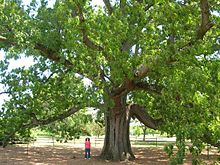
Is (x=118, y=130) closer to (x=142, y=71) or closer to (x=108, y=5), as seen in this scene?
(x=142, y=71)

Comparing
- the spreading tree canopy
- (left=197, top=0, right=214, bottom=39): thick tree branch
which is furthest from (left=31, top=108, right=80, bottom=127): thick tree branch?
(left=197, top=0, right=214, bottom=39): thick tree branch

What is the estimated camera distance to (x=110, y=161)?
62.2ft

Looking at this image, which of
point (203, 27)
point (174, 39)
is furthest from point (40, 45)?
point (203, 27)

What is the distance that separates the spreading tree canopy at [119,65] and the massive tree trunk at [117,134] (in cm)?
6

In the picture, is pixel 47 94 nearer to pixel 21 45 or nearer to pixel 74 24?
pixel 21 45

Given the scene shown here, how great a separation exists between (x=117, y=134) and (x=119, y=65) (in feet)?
22.3

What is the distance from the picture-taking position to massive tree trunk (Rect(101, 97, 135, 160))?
64.3ft

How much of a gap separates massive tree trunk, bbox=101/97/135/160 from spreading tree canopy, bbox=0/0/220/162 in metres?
0.06

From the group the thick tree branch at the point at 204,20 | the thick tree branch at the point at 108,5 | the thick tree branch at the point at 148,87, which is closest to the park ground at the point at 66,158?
the thick tree branch at the point at 148,87

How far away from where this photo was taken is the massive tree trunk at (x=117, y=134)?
64.3 ft

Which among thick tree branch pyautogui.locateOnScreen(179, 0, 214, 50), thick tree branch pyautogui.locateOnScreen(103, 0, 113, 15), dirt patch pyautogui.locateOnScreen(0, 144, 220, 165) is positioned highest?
thick tree branch pyautogui.locateOnScreen(103, 0, 113, 15)

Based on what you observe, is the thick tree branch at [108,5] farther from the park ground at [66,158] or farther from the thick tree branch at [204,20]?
the park ground at [66,158]

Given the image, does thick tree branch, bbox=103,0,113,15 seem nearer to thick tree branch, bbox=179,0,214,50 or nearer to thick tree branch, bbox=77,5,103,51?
thick tree branch, bbox=77,5,103,51

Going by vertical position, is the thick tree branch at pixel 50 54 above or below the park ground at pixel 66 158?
above
